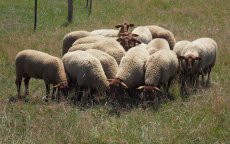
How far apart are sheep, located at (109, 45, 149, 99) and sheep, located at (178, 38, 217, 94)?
3.71 feet

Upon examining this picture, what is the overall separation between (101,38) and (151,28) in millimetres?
2737

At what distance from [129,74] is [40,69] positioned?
95.0 inches

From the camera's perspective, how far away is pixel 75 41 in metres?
13.0

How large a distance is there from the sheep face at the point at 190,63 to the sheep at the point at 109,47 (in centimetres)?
163

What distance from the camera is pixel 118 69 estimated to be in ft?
34.3

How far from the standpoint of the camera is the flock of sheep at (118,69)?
994 cm

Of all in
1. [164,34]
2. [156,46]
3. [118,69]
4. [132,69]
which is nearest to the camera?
[132,69]

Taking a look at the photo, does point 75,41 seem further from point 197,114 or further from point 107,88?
point 197,114

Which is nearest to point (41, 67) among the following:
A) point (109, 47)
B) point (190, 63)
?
point (109, 47)

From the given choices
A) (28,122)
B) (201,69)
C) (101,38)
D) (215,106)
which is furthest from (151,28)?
(28,122)

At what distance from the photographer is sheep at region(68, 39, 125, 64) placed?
37.2 ft

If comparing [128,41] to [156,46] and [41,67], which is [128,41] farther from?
[41,67]

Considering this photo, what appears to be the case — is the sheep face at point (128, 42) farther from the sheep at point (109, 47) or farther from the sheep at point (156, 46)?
the sheep at point (109, 47)

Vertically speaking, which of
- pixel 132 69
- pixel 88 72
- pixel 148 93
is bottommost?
pixel 148 93
